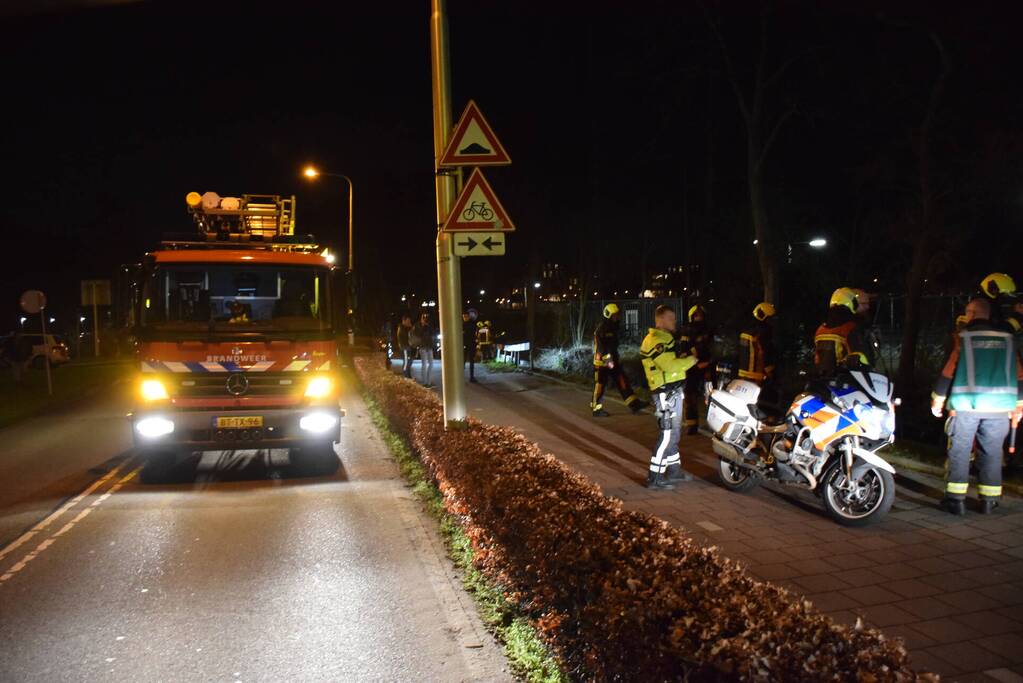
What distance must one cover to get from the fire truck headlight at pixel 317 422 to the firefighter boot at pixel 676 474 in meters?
3.94

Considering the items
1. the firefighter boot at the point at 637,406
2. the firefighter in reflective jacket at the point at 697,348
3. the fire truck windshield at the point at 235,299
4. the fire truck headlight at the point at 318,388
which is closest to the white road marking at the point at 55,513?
the fire truck windshield at the point at 235,299

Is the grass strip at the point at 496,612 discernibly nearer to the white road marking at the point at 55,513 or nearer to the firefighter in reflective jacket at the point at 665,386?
the firefighter in reflective jacket at the point at 665,386

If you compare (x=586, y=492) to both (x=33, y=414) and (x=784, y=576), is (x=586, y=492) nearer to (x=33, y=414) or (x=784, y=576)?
(x=784, y=576)

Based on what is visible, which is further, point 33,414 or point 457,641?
point 33,414

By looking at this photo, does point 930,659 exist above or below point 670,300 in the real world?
below

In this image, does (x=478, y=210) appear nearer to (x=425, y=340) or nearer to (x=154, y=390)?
(x=154, y=390)

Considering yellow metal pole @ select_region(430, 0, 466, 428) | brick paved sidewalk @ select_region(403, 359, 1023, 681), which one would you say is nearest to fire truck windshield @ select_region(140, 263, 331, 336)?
yellow metal pole @ select_region(430, 0, 466, 428)

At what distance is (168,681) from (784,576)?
12.7ft

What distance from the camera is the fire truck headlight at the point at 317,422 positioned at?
9.35 m

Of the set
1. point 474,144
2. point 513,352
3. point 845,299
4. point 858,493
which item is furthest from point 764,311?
point 513,352

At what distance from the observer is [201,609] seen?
5.29 m

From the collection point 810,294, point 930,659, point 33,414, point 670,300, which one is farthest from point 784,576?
point 670,300

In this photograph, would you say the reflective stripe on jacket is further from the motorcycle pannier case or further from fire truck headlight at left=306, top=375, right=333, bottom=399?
fire truck headlight at left=306, top=375, right=333, bottom=399

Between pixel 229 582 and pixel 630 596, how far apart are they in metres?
3.62
